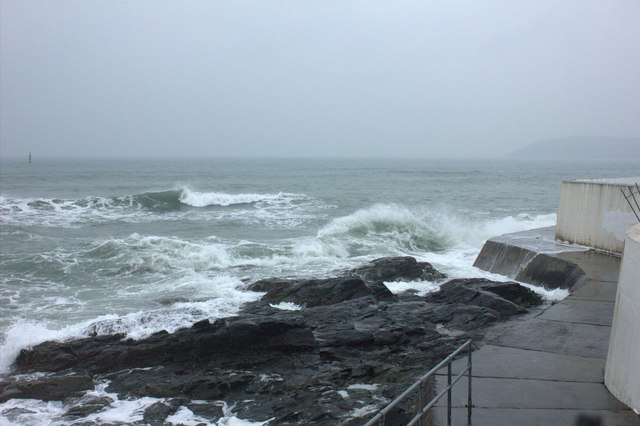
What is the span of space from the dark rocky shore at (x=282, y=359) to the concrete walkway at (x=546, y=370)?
0.67 meters

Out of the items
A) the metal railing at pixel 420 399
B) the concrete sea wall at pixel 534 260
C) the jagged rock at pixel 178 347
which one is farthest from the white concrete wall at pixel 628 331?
the concrete sea wall at pixel 534 260

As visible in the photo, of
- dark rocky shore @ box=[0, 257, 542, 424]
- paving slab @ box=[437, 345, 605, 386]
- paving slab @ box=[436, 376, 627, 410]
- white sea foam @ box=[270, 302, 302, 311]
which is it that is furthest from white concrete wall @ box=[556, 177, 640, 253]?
white sea foam @ box=[270, 302, 302, 311]

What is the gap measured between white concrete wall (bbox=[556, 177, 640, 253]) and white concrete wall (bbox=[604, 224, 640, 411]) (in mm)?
6299

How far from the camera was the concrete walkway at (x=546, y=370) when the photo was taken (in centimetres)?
460

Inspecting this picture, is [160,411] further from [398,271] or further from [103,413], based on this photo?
[398,271]

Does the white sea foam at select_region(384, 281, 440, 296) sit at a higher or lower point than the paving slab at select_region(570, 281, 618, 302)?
lower

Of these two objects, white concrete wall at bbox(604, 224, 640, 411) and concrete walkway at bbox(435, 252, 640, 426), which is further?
concrete walkway at bbox(435, 252, 640, 426)

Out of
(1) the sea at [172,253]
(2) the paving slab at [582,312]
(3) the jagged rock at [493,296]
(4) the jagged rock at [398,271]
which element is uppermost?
(2) the paving slab at [582,312]

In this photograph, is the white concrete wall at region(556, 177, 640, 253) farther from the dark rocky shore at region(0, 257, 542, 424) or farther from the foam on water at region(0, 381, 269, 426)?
the foam on water at region(0, 381, 269, 426)

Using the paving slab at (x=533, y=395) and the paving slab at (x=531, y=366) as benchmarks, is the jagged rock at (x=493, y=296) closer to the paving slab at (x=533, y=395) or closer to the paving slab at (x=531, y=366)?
the paving slab at (x=531, y=366)

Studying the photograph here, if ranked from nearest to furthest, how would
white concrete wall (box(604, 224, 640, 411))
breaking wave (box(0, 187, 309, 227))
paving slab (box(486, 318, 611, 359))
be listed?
white concrete wall (box(604, 224, 640, 411)) → paving slab (box(486, 318, 611, 359)) → breaking wave (box(0, 187, 309, 227))

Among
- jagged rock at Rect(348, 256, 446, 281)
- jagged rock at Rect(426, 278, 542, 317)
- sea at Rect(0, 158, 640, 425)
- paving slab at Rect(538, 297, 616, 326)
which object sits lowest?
sea at Rect(0, 158, 640, 425)

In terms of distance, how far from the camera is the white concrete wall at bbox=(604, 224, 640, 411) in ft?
13.5

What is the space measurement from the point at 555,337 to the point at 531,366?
1.22 meters
